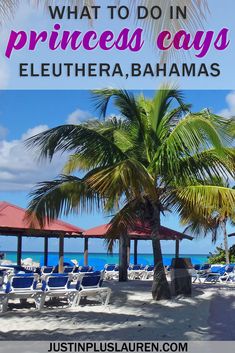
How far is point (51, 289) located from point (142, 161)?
11.4 ft

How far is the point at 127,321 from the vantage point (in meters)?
9.12

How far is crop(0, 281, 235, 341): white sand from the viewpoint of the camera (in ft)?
25.4

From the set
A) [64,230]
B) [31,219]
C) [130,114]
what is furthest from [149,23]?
[64,230]

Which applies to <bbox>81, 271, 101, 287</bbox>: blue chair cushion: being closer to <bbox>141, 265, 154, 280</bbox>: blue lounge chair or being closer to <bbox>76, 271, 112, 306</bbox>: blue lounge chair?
<bbox>76, 271, 112, 306</bbox>: blue lounge chair

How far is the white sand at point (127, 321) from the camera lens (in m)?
7.74

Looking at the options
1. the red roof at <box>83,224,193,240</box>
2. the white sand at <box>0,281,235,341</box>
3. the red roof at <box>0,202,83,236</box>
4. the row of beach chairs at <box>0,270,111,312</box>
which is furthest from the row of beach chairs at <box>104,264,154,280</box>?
the row of beach chairs at <box>0,270,111,312</box>

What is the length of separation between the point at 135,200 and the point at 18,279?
124 inches

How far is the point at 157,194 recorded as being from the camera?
11.9 m

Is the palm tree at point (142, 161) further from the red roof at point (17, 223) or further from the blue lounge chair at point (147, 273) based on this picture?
the blue lounge chair at point (147, 273)

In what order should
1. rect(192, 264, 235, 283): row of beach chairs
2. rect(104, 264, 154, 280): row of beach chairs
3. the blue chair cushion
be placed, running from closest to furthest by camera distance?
the blue chair cushion → rect(192, 264, 235, 283): row of beach chairs → rect(104, 264, 154, 280): row of beach chairs

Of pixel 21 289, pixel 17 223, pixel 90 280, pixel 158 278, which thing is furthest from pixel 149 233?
pixel 21 289

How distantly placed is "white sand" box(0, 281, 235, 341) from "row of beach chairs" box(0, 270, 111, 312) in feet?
0.69

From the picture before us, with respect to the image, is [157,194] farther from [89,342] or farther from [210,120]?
[89,342]

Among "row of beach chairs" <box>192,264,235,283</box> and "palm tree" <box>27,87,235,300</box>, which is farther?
"row of beach chairs" <box>192,264,235,283</box>
